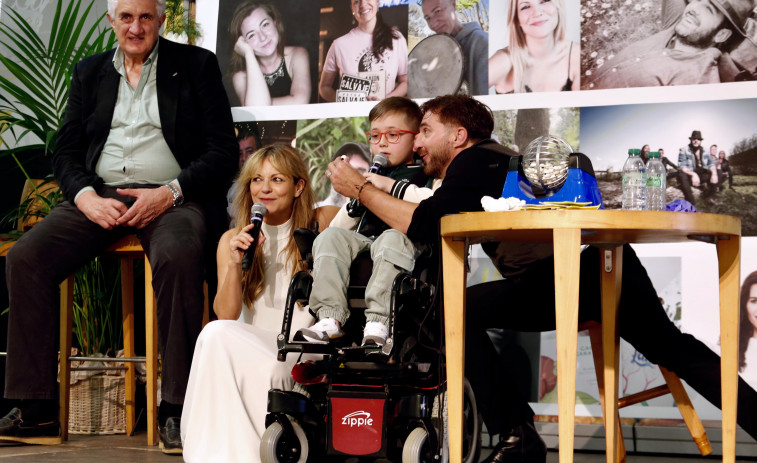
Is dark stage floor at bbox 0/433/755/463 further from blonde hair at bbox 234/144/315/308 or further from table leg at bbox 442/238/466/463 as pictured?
table leg at bbox 442/238/466/463

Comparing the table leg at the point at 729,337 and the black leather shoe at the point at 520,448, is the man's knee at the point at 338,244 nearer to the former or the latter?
the black leather shoe at the point at 520,448

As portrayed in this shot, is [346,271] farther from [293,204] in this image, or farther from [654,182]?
[654,182]

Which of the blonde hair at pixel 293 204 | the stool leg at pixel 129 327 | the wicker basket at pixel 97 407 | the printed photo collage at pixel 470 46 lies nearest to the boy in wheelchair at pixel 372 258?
the blonde hair at pixel 293 204

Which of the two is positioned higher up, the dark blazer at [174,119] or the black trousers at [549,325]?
the dark blazer at [174,119]

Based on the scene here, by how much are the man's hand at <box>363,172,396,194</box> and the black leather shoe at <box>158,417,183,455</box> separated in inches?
44.7

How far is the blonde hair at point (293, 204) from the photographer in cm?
309

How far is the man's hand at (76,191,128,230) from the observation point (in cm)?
334

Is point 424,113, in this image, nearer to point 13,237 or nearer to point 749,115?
point 749,115

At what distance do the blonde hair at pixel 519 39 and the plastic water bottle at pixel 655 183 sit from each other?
3.55 feet

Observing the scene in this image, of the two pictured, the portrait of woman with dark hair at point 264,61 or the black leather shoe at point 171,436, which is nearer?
the black leather shoe at point 171,436

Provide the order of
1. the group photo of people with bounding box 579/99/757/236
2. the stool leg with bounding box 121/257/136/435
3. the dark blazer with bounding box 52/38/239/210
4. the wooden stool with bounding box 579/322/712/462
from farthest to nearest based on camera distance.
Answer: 1. the stool leg with bounding box 121/257/136/435
2. the dark blazer with bounding box 52/38/239/210
3. the group photo of people with bounding box 579/99/757/236
4. the wooden stool with bounding box 579/322/712/462

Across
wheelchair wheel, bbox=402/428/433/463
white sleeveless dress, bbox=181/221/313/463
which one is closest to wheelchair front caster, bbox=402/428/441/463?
wheelchair wheel, bbox=402/428/433/463

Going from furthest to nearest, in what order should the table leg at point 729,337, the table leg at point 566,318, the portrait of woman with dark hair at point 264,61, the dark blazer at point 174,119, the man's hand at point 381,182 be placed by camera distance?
the portrait of woman with dark hair at point 264,61 → the dark blazer at point 174,119 → the man's hand at point 381,182 → the table leg at point 729,337 → the table leg at point 566,318

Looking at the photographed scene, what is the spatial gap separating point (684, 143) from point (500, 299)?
109cm
